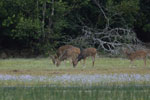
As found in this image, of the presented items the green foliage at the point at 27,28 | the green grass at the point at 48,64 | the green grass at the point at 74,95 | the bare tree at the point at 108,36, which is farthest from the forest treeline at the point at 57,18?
the green grass at the point at 74,95

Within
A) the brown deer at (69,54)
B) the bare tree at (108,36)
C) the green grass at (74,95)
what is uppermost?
the green grass at (74,95)

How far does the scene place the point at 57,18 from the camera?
31266mm

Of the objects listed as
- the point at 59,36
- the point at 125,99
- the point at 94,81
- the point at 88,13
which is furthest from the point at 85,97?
the point at 88,13

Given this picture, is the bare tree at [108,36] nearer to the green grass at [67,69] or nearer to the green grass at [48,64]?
the green grass at [48,64]

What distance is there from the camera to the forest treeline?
30078mm

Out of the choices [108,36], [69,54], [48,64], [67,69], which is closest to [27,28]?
[108,36]

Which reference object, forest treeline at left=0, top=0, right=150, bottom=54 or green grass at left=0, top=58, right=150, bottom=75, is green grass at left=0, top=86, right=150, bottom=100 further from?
forest treeline at left=0, top=0, right=150, bottom=54

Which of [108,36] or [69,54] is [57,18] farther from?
[69,54]

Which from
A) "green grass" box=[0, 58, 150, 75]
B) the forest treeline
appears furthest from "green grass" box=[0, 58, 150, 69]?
the forest treeline

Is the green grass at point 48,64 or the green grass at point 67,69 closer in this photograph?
the green grass at point 67,69

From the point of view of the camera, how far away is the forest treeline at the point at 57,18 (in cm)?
3008

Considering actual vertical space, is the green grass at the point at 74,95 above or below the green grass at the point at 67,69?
above

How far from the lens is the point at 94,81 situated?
14.1m

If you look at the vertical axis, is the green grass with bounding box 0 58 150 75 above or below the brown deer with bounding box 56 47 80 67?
above
